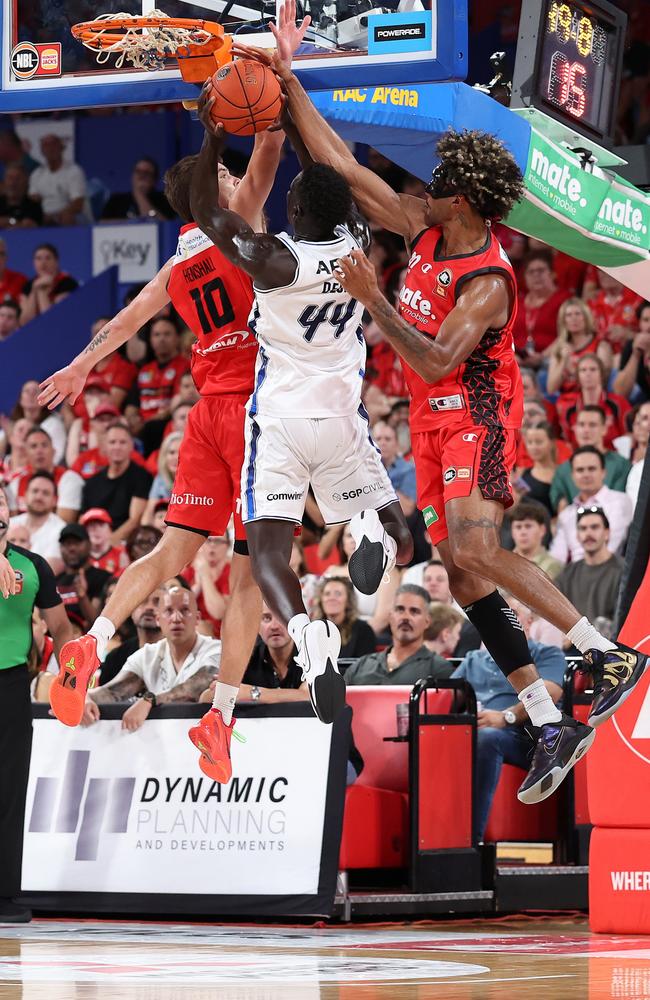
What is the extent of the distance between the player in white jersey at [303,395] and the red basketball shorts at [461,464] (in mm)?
178

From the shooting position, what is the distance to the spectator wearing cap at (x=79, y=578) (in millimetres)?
13102

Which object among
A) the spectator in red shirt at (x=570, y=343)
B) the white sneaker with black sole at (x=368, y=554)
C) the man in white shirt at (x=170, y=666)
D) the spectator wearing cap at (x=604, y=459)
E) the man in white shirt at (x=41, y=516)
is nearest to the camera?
the white sneaker with black sole at (x=368, y=554)

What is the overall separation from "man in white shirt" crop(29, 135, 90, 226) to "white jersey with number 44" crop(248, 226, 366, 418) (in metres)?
12.4

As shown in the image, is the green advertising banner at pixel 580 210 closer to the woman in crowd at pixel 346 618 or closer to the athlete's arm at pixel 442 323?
the athlete's arm at pixel 442 323

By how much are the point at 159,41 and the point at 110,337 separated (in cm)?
144

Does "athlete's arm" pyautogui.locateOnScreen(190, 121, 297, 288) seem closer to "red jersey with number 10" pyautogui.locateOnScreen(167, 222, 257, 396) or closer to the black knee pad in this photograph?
"red jersey with number 10" pyautogui.locateOnScreen(167, 222, 257, 396)

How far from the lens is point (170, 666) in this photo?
997 centimetres

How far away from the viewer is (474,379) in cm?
712

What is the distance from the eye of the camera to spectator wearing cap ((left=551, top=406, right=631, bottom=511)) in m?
12.6

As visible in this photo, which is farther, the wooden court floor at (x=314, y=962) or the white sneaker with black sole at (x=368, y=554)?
the white sneaker with black sole at (x=368, y=554)

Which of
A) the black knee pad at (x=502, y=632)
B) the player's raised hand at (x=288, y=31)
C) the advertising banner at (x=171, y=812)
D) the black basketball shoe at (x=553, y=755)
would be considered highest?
the player's raised hand at (x=288, y=31)

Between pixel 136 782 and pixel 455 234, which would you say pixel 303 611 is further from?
pixel 136 782

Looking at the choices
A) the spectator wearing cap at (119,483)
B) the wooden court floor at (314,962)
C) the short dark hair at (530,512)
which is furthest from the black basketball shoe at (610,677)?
the spectator wearing cap at (119,483)

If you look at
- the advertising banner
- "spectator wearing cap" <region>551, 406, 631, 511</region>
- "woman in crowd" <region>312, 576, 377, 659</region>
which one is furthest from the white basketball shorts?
"spectator wearing cap" <region>551, 406, 631, 511</region>
